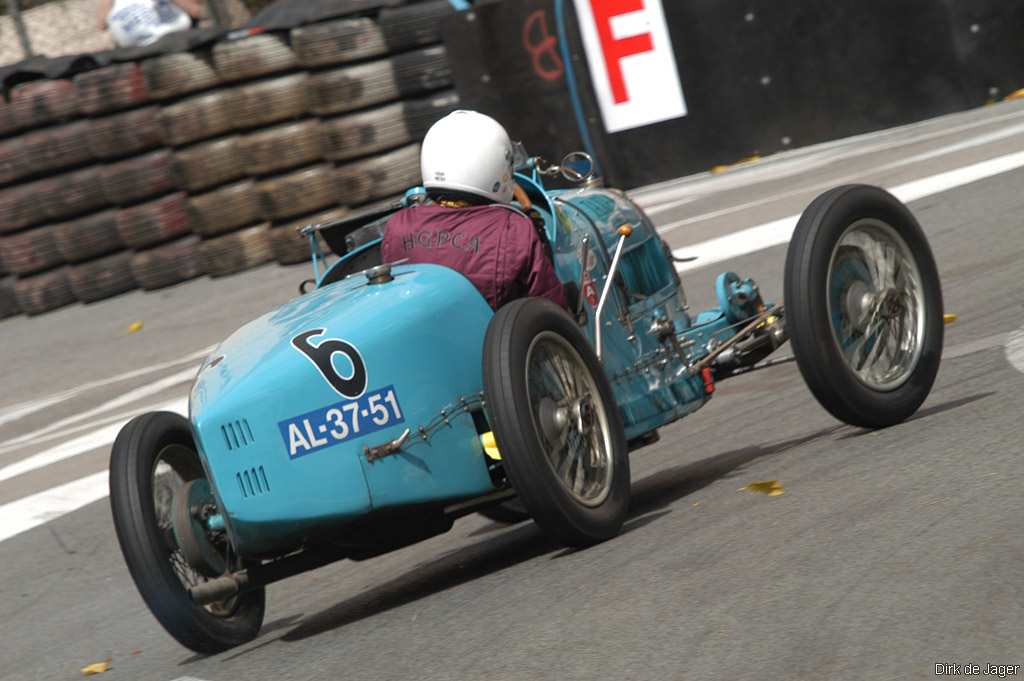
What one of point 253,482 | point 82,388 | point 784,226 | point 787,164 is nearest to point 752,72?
point 787,164

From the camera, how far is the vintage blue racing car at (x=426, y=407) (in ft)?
13.7

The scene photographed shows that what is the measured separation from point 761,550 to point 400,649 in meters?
1.05

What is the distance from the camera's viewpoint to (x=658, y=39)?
494 inches

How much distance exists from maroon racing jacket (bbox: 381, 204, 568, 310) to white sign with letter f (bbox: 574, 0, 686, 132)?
7.99m

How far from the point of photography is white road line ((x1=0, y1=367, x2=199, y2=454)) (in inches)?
383

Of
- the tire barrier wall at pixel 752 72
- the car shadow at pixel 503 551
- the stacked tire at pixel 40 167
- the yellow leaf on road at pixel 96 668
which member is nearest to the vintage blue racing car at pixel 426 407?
the car shadow at pixel 503 551

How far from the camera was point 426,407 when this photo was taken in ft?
14.3

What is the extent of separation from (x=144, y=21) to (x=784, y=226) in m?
7.52

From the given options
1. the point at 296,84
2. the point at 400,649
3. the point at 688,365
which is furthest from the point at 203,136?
the point at 400,649

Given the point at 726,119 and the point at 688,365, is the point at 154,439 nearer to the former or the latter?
the point at 688,365

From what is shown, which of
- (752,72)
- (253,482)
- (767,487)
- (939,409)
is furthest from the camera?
(752,72)

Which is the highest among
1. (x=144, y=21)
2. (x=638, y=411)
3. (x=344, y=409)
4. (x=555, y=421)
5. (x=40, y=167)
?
(x=144, y=21)

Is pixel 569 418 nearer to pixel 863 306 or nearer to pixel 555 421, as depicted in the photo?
pixel 555 421

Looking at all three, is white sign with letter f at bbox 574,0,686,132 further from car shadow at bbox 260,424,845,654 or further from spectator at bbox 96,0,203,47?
car shadow at bbox 260,424,845,654
